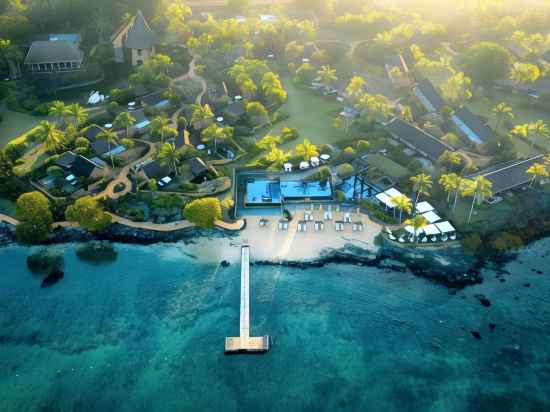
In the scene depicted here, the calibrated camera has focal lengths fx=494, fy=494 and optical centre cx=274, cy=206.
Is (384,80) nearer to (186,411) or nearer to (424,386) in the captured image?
(424,386)

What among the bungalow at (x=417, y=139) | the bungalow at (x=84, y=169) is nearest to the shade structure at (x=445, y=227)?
the bungalow at (x=417, y=139)

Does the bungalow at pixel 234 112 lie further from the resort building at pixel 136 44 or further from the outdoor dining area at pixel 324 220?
the resort building at pixel 136 44

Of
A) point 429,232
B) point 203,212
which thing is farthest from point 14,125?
point 429,232

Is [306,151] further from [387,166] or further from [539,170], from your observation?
[539,170]

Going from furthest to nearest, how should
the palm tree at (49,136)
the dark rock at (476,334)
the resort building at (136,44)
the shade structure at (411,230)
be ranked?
the resort building at (136,44)
the palm tree at (49,136)
the shade structure at (411,230)
the dark rock at (476,334)

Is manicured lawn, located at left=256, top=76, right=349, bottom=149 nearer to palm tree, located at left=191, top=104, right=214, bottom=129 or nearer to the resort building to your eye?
palm tree, located at left=191, top=104, right=214, bottom=129

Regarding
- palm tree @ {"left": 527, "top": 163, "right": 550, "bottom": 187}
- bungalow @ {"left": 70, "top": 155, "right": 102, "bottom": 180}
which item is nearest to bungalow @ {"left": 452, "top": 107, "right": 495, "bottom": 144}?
palm tree @ {"left": 527, "top": 163, "right": 550, "bottom": 187}
